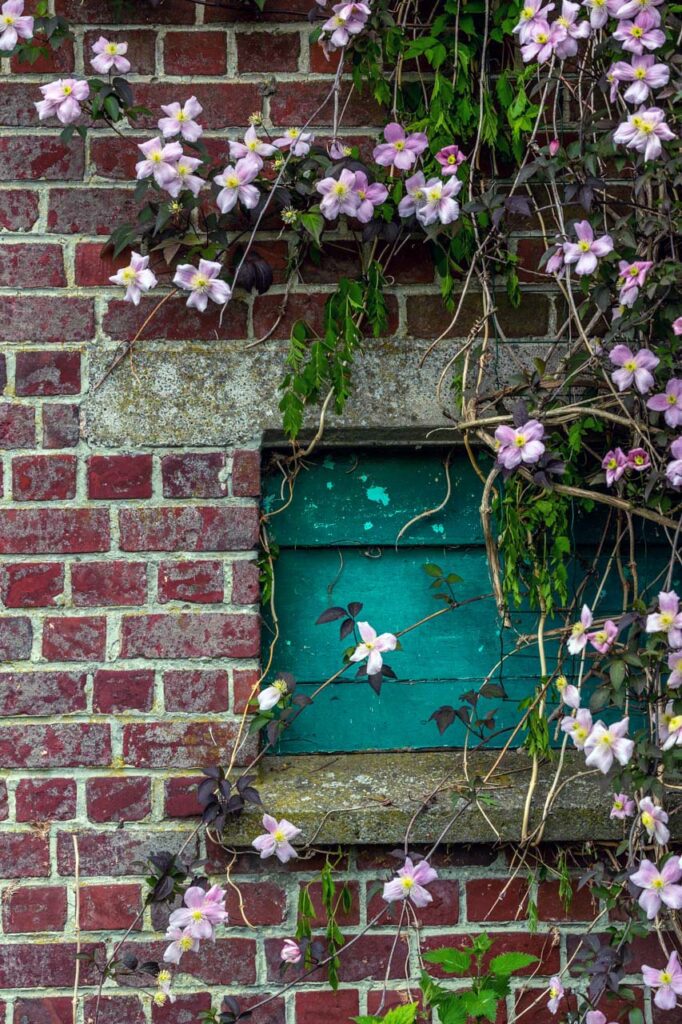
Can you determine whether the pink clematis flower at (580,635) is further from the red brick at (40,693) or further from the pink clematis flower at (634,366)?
the red brick at (40,693)

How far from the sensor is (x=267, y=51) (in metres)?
2.43

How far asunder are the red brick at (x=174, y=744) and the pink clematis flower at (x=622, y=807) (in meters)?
0.79

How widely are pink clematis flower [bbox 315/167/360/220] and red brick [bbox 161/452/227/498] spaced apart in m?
0.56

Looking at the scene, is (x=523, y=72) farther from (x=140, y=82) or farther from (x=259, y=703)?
(x=259, y=703)

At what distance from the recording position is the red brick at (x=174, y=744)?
233cm

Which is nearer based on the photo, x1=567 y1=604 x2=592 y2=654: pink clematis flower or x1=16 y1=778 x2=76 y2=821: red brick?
x1=567 y1=604 x2=592 y2=654: pink clematis flower

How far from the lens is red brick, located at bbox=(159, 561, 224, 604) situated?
236 cm

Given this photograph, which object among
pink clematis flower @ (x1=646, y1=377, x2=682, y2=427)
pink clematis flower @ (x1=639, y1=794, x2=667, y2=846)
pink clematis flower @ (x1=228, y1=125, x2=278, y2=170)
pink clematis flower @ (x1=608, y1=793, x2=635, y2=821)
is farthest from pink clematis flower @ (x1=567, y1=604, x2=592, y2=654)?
pink clematis flower @ (x1=228, y1=125, x2=278, y2=170)

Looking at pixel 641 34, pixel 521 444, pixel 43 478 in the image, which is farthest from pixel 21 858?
pixel 641 34

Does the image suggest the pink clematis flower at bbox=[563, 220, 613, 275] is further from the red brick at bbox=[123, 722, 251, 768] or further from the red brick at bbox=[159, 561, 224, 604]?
the red brick at bbox=[123, 722, 251, 768]

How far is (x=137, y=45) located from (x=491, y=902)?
1980 millimetres

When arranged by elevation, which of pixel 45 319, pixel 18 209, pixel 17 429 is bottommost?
pixel 17 429

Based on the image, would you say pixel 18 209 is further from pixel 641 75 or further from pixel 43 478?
pixel 641 75

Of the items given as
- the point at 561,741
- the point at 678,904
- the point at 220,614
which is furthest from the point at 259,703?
the point at 678,904
